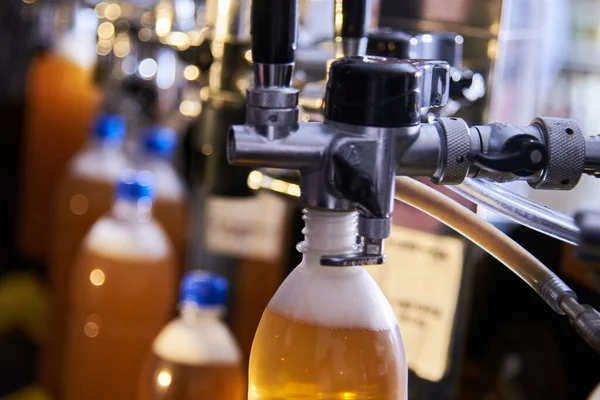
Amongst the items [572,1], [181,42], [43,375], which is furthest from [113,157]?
[572,1]

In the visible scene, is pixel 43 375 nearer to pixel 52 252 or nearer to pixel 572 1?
pixel 52 252

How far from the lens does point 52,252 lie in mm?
1703

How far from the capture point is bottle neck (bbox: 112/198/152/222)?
4.04 ft

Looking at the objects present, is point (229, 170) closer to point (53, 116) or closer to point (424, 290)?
point (424, 290)

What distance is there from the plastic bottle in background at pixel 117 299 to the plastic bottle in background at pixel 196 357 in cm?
28

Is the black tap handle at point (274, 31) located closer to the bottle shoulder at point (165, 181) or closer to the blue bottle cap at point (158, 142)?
the blue bottle cap at point (158, 142)

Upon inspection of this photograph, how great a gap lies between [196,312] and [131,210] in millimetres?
329

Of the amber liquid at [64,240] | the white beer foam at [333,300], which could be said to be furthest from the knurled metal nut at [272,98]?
the amber liquid at [64,240]

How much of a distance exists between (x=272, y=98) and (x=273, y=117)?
0.01 metres

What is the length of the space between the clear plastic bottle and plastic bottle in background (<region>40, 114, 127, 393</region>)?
0.98 metres

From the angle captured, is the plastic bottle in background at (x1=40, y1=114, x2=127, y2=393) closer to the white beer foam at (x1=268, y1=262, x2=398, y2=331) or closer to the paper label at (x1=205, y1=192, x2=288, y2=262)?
the paper label at (x1=205, y1=192, x2=288, y2=262)

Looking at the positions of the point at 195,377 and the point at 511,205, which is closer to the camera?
the point at 511,205

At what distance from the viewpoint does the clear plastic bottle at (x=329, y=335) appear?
542mm

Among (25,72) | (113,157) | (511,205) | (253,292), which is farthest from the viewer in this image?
(25,72)
